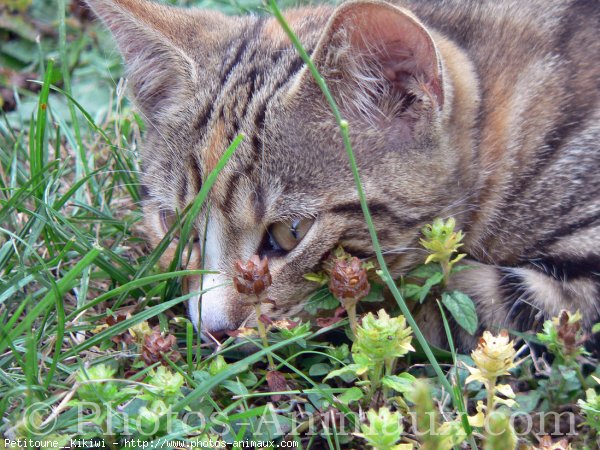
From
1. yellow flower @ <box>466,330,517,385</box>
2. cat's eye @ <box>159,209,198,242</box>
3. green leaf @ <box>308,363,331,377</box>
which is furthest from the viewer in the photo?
cat's eye @ <box>159,209,198,242</box>

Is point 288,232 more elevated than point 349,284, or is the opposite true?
point 288,232

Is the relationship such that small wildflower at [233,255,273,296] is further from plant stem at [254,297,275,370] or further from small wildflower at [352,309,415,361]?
small wildflower at [352,309,415,361]

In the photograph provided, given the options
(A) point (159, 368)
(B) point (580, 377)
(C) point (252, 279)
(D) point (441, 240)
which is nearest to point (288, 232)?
(C) point (252, 279)

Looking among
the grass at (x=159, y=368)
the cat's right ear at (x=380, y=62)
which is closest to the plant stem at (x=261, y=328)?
the grass at (x=159, y=368)

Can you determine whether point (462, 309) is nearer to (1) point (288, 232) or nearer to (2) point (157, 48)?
(1) point (288, 232)

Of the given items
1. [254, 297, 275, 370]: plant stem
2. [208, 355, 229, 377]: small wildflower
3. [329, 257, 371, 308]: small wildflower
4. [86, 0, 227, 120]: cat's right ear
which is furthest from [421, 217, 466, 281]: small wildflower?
[86, 0, 227, 120]: cat's right ear

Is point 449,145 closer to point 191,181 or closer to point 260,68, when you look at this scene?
point 260,68
